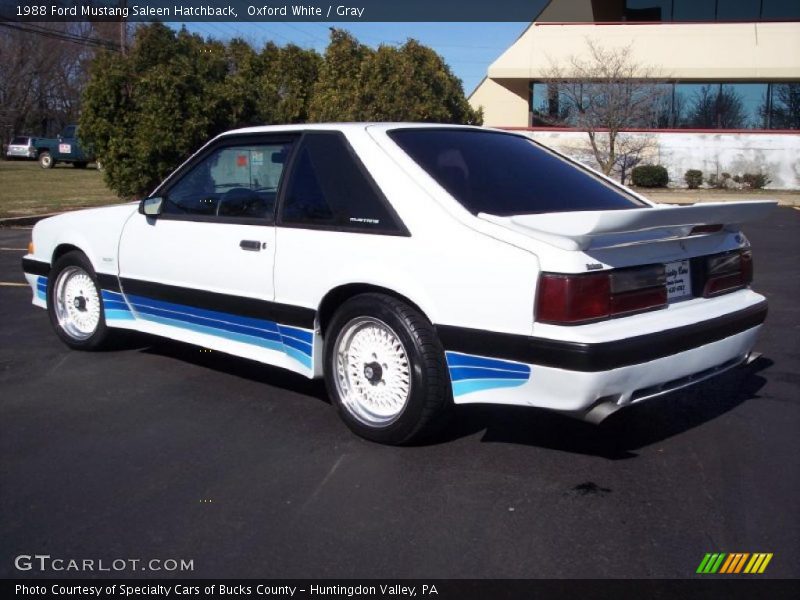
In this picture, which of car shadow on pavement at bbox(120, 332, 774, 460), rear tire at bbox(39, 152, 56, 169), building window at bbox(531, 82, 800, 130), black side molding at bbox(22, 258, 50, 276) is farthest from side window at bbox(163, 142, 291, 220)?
rear tire at bbox(39, 152, 56, 169)

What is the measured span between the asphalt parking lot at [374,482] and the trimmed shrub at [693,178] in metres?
23.7

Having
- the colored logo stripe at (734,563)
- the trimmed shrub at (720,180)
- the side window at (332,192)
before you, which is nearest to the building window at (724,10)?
the trimmed shrub at (720,180)

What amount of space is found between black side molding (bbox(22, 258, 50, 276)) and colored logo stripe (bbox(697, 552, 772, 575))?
499 cm

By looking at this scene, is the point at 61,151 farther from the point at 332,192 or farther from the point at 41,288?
the point at 332,192

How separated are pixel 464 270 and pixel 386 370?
0.74 metres

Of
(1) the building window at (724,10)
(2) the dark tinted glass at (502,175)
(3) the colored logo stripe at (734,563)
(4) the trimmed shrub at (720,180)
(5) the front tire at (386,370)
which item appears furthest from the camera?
(1) the building window at (724,10)

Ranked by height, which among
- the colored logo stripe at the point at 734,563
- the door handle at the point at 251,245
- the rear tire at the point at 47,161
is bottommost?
the colored logo stripe at the point at 734,563

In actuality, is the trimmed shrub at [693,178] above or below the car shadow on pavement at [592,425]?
above

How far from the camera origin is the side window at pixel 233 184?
195 inches

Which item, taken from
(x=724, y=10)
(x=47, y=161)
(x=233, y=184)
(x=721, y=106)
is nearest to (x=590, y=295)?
(x=233, y=184)

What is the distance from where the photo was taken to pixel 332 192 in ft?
15.0

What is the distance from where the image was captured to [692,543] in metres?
3.31

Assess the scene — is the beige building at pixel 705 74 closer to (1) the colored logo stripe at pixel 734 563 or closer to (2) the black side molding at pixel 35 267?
(2) the black side molding at pixel 35 267

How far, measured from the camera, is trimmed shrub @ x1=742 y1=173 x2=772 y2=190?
91.2ft
